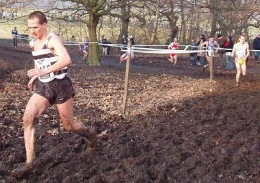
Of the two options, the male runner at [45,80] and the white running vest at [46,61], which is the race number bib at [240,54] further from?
the white running vest at [46,61]

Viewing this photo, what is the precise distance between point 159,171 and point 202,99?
6180mm

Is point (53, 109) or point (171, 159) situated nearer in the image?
point (171, 159)

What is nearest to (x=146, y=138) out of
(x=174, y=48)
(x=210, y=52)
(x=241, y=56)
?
(x=210, y=52)

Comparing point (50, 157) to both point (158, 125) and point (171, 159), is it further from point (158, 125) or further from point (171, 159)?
point (158, 125)

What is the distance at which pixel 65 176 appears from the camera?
557 centimetres

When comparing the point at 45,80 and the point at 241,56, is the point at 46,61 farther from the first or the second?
the point at 241,56

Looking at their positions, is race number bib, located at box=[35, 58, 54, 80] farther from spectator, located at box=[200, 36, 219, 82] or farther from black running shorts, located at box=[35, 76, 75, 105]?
spectator, located at box=[200, 36, 219, 82]

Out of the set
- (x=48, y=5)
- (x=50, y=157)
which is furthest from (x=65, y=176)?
(x=48, y=5)

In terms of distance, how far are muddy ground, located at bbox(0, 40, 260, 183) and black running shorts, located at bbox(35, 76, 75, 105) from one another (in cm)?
83

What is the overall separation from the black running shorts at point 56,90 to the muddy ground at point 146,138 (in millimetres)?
833

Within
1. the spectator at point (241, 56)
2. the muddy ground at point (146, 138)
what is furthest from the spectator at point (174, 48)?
the muddy ground at point (146, 138)

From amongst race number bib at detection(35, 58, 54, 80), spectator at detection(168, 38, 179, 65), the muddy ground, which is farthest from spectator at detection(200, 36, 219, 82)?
race number bib at detection(35, 58, 54, 80)

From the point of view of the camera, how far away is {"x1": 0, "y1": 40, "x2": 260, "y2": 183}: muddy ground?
5730mm

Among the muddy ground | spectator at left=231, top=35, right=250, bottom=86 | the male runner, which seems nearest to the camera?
the male runner
